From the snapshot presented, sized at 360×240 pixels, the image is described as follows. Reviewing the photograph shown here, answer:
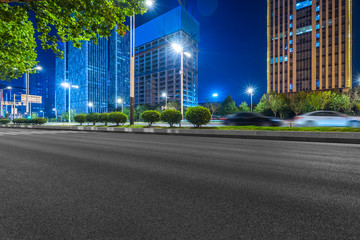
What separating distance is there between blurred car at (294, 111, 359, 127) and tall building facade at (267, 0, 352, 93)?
223 feet

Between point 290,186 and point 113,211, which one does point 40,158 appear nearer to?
point 113,211

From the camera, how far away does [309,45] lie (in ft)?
240

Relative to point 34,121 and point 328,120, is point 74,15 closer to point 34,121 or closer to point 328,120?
point 328,120

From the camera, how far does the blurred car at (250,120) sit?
1761 centimetres

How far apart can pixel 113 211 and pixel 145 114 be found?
2023 cm

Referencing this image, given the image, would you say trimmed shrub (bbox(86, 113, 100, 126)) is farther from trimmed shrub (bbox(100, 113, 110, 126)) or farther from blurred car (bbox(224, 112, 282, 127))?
blurred car (bbox(224, 112, 282, 127))

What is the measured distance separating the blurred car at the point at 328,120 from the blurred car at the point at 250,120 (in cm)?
236

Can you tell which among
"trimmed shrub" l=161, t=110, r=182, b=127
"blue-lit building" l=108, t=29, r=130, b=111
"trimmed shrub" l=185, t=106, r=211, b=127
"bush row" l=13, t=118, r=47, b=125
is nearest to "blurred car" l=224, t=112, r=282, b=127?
"trimmed shrub" l=185, t=106, r=211, b=127

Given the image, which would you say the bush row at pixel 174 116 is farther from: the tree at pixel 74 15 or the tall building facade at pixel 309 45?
the tall building facade at pixel 309 45

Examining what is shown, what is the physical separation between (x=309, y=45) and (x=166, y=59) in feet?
300

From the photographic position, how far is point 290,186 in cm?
346

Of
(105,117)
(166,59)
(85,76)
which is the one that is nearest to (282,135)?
(105,117)

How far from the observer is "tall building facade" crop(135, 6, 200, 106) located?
431ft

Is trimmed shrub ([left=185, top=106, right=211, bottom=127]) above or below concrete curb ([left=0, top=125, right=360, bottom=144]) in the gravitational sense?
above
